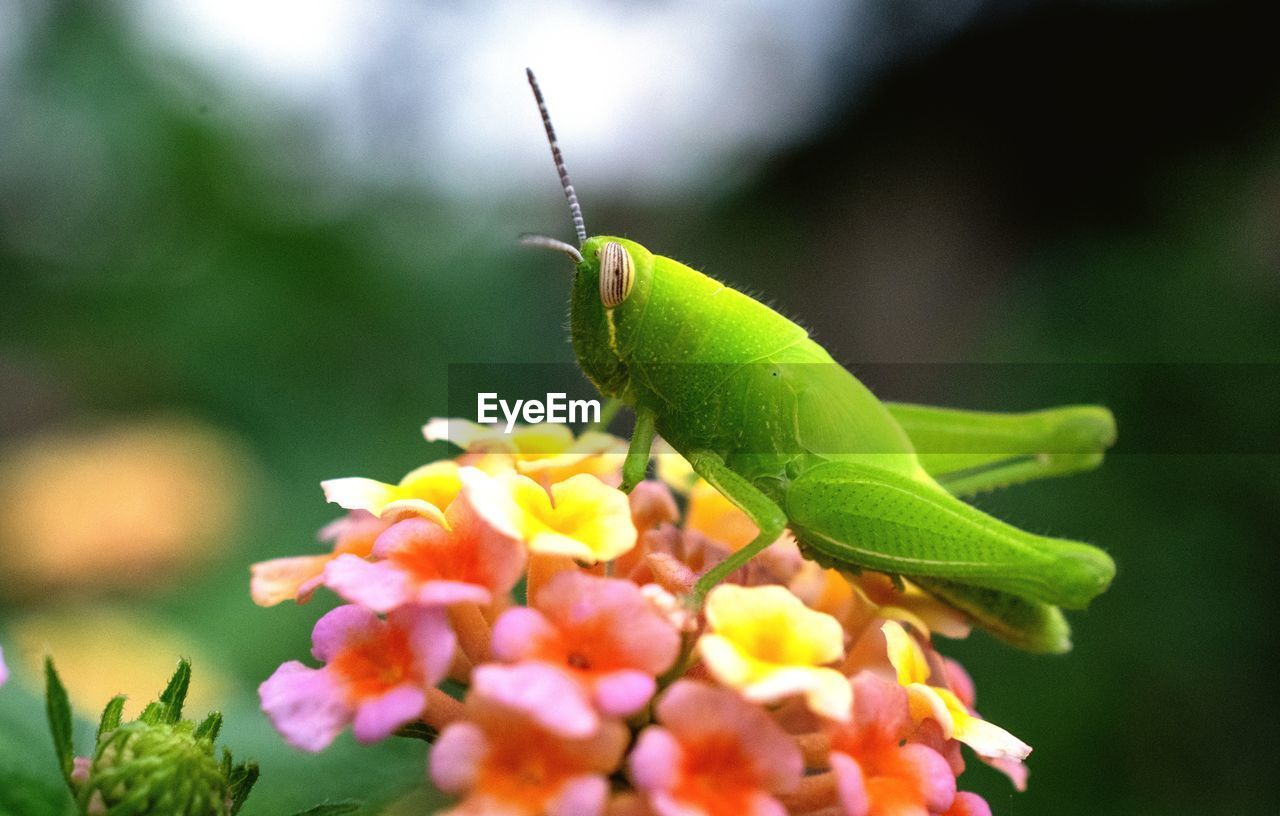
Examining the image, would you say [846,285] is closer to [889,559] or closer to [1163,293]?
[1163,293]

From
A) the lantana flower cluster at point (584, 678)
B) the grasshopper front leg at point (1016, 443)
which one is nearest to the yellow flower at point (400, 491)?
the lantana flower cluster at point (584, 678)

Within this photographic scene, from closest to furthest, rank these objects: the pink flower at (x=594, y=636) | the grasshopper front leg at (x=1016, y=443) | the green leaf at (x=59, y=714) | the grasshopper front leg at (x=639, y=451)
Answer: the green leaf at (x=59, y=714)
the pink flower at (x=594, y=636)
the grasshopper front leg at (x=639, y=451)
the grasshopper front leg at (x=1016, y=443)

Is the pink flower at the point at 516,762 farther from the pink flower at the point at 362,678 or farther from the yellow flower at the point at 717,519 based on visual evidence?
the yellow flower at the point at 717,519

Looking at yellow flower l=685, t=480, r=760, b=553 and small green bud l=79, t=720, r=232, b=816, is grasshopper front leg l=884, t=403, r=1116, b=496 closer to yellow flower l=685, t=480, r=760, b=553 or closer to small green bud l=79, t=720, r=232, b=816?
yellow flower l=685, t=480, r=760, b=553

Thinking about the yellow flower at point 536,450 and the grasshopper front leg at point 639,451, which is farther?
the grasshopper front leg at point 639,451

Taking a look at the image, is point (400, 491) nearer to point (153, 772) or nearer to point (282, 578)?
point (282, 578)

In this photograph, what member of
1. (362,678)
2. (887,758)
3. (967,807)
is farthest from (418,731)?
(967,807)
